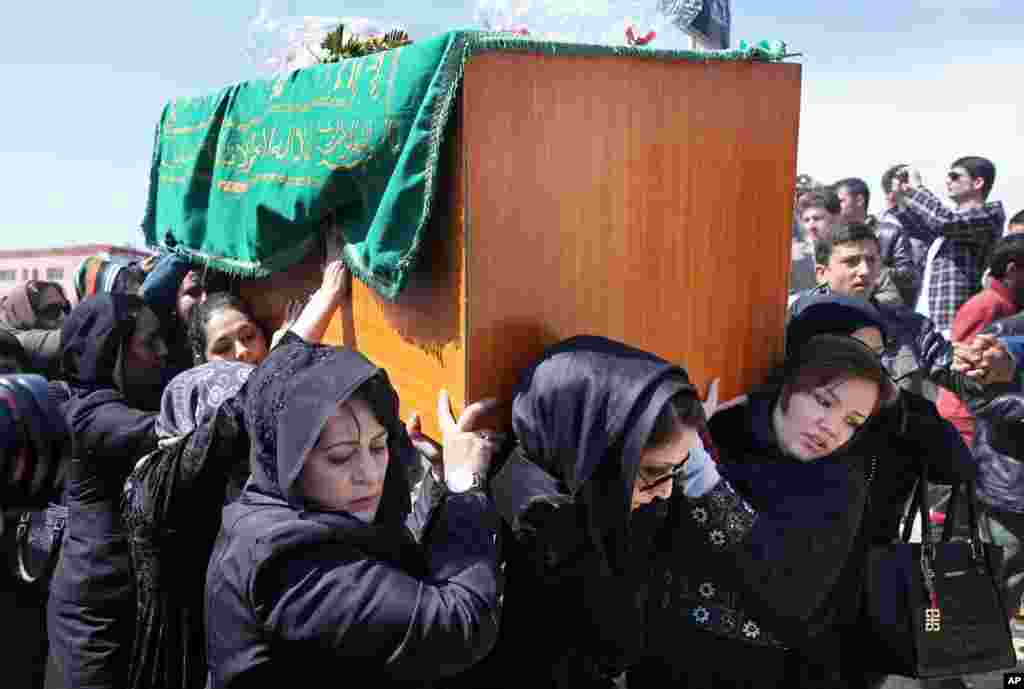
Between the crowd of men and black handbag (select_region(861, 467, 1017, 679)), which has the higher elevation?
the crowd of men

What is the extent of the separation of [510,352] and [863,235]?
2.52 metres

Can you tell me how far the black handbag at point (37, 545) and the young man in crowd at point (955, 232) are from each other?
553 centimetres

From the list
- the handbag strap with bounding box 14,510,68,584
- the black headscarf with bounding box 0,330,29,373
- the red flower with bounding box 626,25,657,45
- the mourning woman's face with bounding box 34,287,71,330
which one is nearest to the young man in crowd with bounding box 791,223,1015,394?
the red flower with bounding box 626,25,657,45

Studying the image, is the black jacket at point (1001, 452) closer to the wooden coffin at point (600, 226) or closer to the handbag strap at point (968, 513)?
the handbag strap at point (968, 513)

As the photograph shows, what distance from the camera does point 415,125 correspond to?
6.66 ft

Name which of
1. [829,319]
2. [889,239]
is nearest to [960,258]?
[889,239]

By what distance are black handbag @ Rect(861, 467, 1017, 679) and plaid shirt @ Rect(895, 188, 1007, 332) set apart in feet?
13.8

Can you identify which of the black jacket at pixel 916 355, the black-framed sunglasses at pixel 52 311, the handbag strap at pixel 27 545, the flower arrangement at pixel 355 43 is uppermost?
the flower arrangement at pixel 355 43

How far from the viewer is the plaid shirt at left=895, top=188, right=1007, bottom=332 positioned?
6.25 m

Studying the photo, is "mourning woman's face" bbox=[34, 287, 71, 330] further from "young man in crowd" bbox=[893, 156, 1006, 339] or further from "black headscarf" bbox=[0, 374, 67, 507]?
"young man in crowd" bbox=[893, 156, 1006, 339]

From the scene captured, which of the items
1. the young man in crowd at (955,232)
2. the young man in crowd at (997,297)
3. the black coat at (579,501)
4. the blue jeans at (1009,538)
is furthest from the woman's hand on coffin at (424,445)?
the young man in crowd at (955,232)

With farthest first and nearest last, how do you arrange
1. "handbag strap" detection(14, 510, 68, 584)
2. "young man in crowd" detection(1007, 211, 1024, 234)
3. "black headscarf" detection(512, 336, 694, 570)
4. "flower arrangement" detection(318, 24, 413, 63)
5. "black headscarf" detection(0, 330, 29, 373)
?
"young man in crowd" detection(1007, 211, 1024, 234) → "black headscarf" detection(0, 330, 29, 373) → "handbag strap" detection(14, 510, 68, 584) → "flower arrangement" detection(318, 24, 413, 63) → "black headscarf" detection(512, 336, 694, 570)

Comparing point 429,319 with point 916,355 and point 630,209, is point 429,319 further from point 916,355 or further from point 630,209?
point 916,355

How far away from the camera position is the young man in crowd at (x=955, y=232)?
6.27m
